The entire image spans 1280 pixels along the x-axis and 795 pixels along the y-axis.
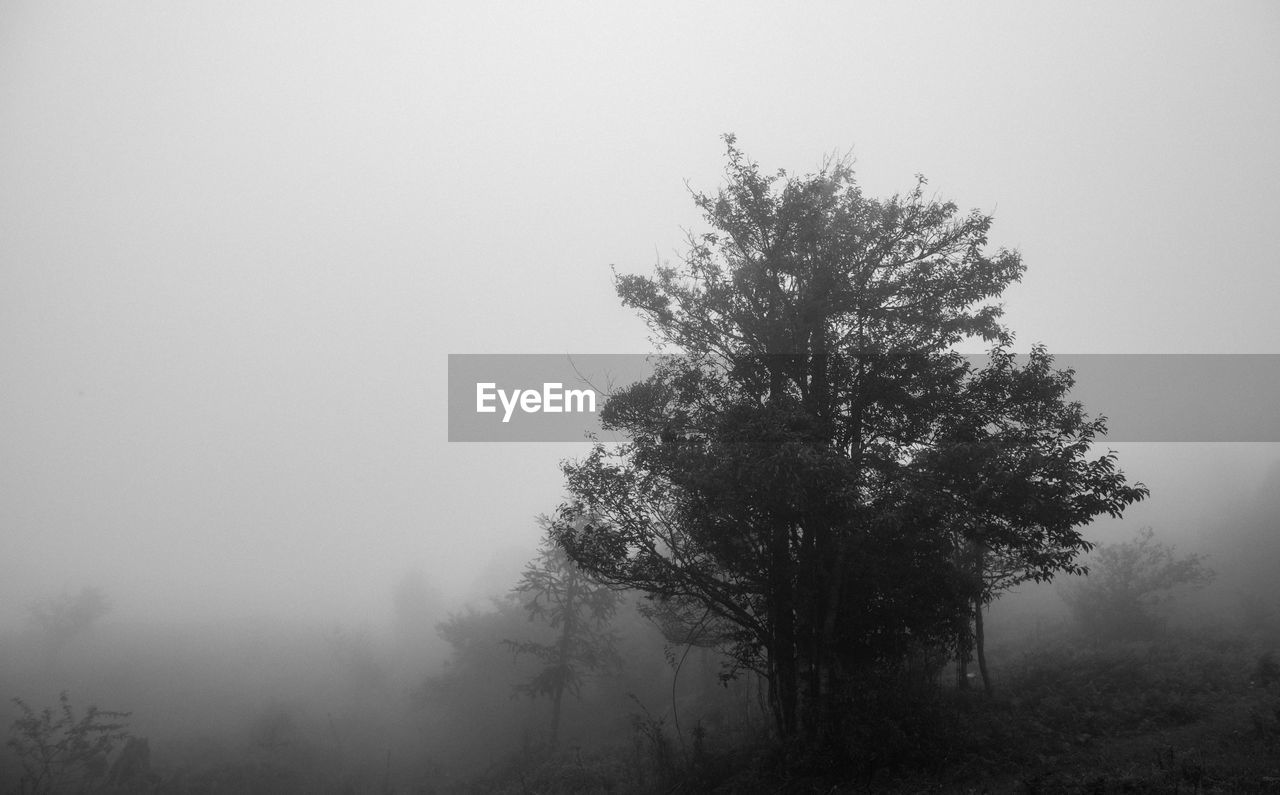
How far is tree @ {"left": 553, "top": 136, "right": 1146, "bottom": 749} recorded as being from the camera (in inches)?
365

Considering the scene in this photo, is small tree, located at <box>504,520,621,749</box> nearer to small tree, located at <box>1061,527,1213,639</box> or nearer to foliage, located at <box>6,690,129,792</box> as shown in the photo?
foliage, located at <box>6,690,129,792</box>

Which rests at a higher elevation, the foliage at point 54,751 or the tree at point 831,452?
the tree at point 831,452

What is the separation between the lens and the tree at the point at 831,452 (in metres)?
9.28

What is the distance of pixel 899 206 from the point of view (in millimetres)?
12086

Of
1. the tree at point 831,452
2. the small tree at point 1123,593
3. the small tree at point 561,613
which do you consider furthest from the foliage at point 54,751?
the small tree at point 1123,593

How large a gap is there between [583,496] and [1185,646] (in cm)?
2349

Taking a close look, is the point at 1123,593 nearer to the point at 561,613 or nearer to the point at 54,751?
the point at 561,613

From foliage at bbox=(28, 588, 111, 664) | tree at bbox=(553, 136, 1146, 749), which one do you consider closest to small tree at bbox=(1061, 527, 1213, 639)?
tree at bbox=(553, 136, 1146, 749)

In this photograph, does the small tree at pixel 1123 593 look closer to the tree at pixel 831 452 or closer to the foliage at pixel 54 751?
the tree at pixel 831 452

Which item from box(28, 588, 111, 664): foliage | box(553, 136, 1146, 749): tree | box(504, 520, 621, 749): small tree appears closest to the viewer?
box(553, 136, 1146, 749): tree

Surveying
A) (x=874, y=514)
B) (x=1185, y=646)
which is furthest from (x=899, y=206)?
(x=1185, y=646)

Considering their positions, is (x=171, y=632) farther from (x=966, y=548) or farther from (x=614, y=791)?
(x=966, y=548)

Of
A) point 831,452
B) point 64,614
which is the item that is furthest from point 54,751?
point 831,452

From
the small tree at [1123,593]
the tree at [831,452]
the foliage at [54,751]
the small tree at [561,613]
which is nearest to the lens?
the tree at [831,452]
